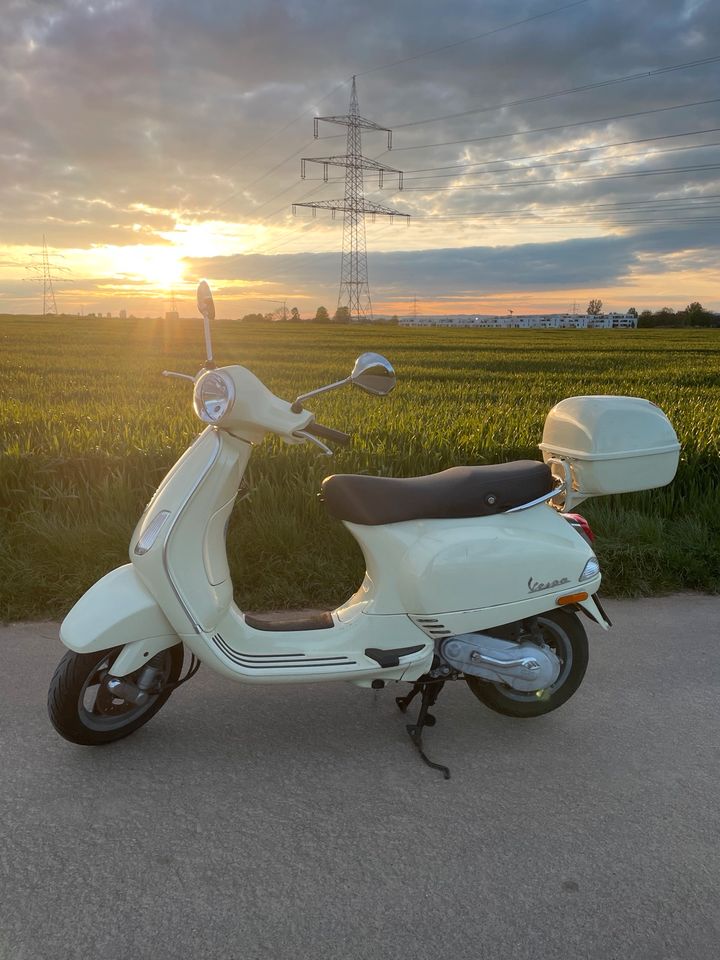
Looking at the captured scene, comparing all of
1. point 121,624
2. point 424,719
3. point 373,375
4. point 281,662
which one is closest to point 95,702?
point 121,624

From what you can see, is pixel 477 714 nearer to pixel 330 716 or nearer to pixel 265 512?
pixel 330 716

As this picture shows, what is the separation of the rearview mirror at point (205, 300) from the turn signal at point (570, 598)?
66.9 inches

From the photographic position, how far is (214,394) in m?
2.40

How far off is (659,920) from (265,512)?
9.89ft

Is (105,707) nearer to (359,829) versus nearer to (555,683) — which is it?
(359,829)

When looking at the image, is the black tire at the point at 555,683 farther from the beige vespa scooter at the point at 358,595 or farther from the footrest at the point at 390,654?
the footrest at the point at 390,654

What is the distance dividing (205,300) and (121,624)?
46.9 inches

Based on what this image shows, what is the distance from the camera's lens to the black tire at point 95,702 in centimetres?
253

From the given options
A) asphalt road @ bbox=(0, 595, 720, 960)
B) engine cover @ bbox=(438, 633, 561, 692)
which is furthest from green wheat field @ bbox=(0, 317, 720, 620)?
engine cover @ bbox=(438, 633, 561, 692)

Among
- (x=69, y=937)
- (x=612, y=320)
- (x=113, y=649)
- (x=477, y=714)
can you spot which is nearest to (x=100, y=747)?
(x=113, y=649)

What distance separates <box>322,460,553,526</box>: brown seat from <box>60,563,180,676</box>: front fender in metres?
0.75

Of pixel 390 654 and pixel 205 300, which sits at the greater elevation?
pixel 205 300

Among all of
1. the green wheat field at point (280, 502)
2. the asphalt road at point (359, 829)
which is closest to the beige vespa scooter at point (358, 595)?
the asphalt road at point (359, 829)

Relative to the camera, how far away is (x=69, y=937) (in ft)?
6.05
